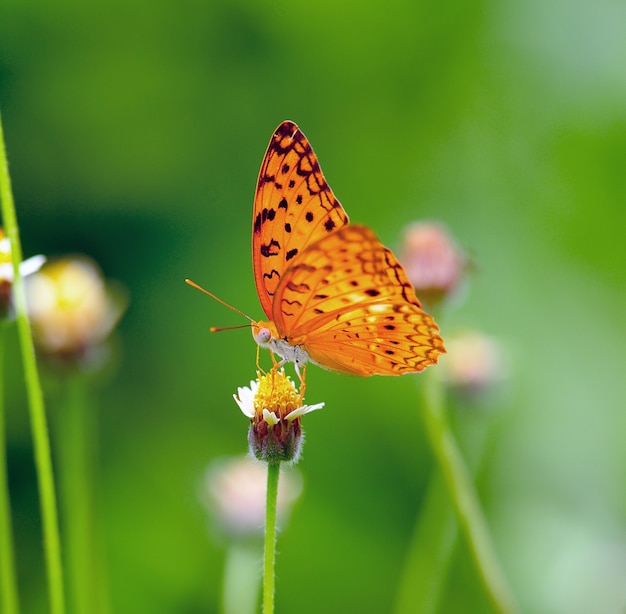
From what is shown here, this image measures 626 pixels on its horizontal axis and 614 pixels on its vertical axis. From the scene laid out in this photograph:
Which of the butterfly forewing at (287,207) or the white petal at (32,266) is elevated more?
the butterfly forewing at (287,207)

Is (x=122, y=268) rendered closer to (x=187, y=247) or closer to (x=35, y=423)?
(x=187, y=247)

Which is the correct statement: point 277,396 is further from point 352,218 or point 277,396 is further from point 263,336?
point 352,218

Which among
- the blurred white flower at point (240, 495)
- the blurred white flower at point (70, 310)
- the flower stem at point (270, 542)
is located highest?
the blurred white flower at point (70, 310)

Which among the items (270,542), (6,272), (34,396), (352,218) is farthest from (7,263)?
(352,218)

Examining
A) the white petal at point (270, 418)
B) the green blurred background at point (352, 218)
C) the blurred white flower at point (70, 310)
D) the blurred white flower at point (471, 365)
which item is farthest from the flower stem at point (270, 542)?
the green blurred background at point (352, 218)

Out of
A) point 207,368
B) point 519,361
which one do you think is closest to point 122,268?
point 207,368

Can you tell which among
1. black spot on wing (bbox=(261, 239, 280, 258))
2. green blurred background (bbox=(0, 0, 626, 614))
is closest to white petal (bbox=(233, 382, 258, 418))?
black spot on wing (bbox=(261, 239, 280, 258))

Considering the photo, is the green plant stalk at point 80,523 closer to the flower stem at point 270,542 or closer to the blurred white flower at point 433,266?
the flower stem at point 270,542

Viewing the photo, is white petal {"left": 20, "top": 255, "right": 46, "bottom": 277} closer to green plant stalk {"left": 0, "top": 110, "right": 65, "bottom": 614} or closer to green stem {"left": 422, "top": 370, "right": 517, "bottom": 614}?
green plant stalk {"left": 0, "top": 110, "right": 65, "bottom": 614}
